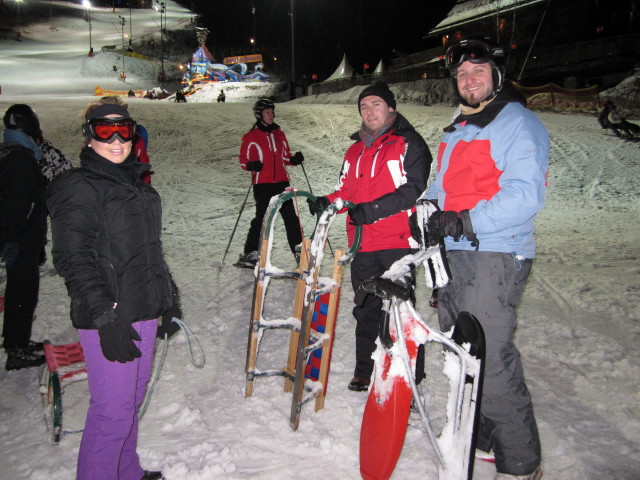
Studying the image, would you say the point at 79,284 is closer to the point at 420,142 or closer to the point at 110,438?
the point at 110,438

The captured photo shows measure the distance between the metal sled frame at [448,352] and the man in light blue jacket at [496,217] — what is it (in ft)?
0.89

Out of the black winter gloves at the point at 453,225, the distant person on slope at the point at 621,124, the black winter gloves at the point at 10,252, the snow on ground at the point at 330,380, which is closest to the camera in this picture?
the black winter gloves at the point at 453,225

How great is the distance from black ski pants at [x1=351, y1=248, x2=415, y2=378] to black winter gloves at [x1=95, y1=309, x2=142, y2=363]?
173 cm

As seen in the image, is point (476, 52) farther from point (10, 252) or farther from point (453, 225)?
point (10, 252)

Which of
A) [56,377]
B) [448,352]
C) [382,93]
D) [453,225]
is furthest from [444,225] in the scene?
[56,377]

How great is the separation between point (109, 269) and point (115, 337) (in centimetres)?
31

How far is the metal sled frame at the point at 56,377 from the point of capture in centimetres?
272

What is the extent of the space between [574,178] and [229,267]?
1027 centimetres

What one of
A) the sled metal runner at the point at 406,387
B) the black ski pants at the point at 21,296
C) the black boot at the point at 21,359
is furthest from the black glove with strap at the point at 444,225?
the black boot at the point at 21,359

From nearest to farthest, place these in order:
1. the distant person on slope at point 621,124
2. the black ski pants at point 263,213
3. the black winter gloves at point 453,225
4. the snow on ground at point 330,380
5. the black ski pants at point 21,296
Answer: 1. the black winter gloves at point 453,225
2. the snow on ground at point 330,380
3. the black ski pants at point 21,296
4. the black ski pants at point 263,213
5. the distant person on slope at point 621,124

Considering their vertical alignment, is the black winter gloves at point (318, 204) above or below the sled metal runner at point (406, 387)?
above

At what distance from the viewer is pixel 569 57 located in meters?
28.2

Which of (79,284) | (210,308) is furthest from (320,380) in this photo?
(210,308)

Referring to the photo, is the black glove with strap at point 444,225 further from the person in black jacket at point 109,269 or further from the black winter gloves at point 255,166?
the black winter gloves at point 255,166
